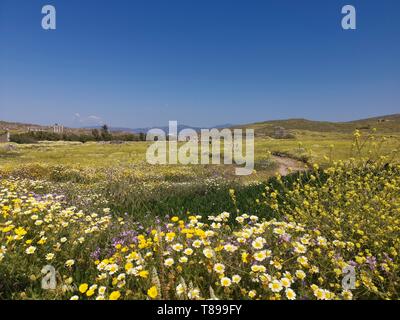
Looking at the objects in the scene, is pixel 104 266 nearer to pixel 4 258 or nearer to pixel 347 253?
pixel 4 258

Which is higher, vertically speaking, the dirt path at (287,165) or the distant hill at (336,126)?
the distant hill at (336,126)

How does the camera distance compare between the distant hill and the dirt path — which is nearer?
the dirt path

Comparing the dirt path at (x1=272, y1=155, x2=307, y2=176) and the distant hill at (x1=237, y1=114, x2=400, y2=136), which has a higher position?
the distant hill at (x1=237, y1=114, x2=400, y2=136)

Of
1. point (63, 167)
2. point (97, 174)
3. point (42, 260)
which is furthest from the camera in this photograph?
point (63, 167)

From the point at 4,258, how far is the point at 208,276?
2.18 metres

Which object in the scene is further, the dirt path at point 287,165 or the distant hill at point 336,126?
the distant hill at point 336,126

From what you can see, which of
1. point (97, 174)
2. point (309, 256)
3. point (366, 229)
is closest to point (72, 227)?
point (309, 256)

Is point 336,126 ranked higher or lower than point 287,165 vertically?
higher

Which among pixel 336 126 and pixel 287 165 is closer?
pixel 287 165

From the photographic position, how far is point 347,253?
3.57 m

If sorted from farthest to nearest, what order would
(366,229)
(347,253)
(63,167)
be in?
(63,167) < (366,229) < (347,253)
